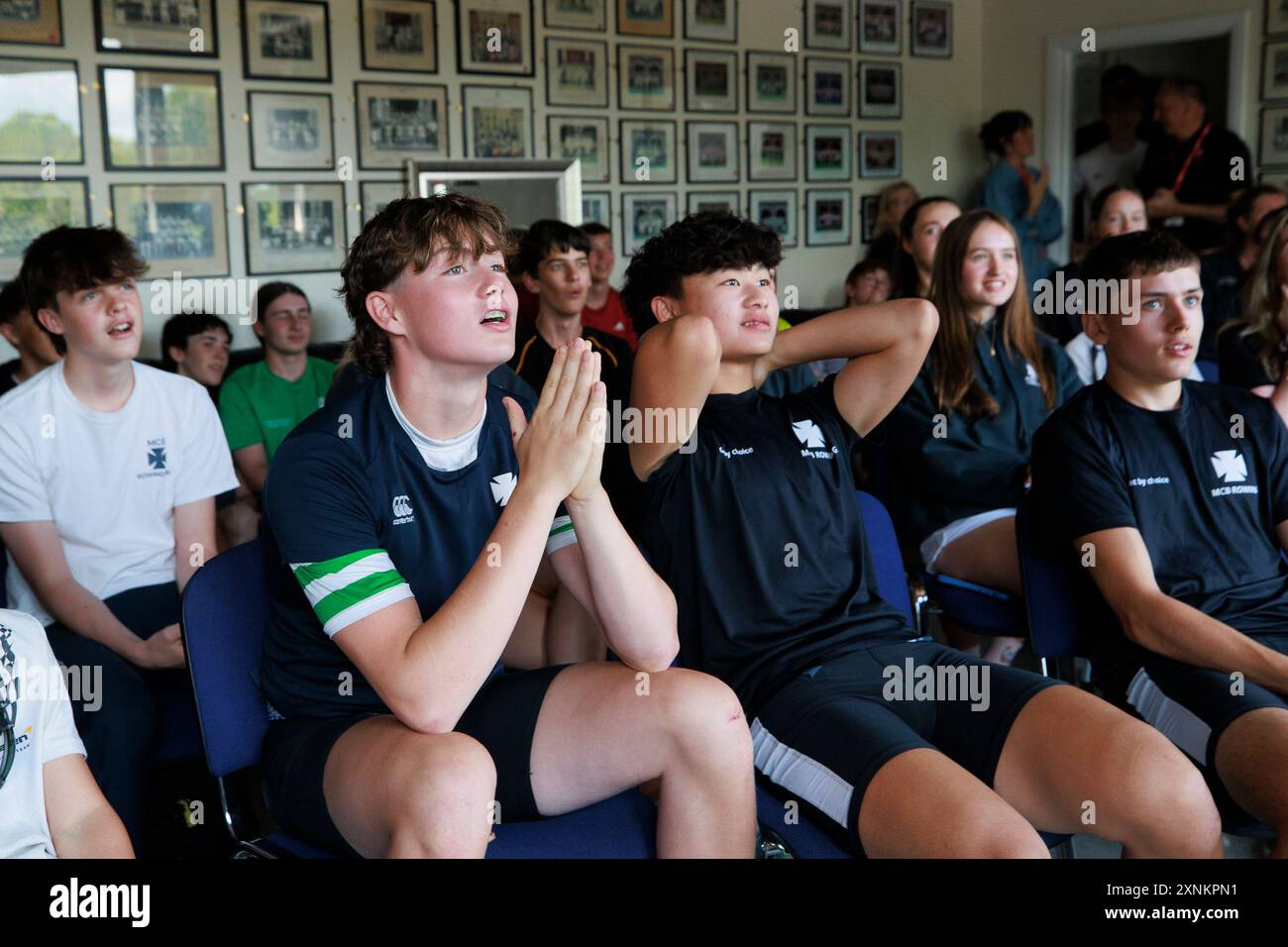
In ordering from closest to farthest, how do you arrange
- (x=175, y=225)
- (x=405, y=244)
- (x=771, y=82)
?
(x=405, y=244)
(x=175, y=225)
(x=771, y=82)

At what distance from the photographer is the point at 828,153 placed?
7301mm

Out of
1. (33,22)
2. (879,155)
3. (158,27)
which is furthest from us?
(879,155)

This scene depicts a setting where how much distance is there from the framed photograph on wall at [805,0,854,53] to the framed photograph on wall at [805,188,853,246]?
0.84 metres

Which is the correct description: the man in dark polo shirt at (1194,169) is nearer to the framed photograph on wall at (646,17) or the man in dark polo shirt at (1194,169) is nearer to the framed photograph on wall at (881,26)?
the framed photograph on wall at (881,26)

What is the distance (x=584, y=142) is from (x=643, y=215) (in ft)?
Result: 1.74

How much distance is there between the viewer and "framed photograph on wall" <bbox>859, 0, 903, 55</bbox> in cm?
731

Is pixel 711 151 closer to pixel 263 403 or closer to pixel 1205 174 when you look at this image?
pixel 1205 174

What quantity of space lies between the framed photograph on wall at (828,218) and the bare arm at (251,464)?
159 inches

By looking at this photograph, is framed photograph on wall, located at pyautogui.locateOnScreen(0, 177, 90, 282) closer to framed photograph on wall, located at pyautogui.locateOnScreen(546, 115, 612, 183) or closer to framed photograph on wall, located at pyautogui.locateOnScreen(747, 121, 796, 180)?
framed photograph on wall, located at pyautogui.locateOnScreen(546, 115, 612, 183)

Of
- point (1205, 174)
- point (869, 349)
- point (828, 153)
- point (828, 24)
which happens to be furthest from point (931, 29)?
point (869, 349)

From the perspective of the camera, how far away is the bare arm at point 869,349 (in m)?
2.20

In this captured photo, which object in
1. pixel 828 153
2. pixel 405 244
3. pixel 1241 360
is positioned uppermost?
pixel 828 153

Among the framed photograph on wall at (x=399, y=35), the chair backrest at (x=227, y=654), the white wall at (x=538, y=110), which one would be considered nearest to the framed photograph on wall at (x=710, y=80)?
the white wall at (x=538, y=110)

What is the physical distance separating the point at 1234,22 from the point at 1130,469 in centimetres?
570
